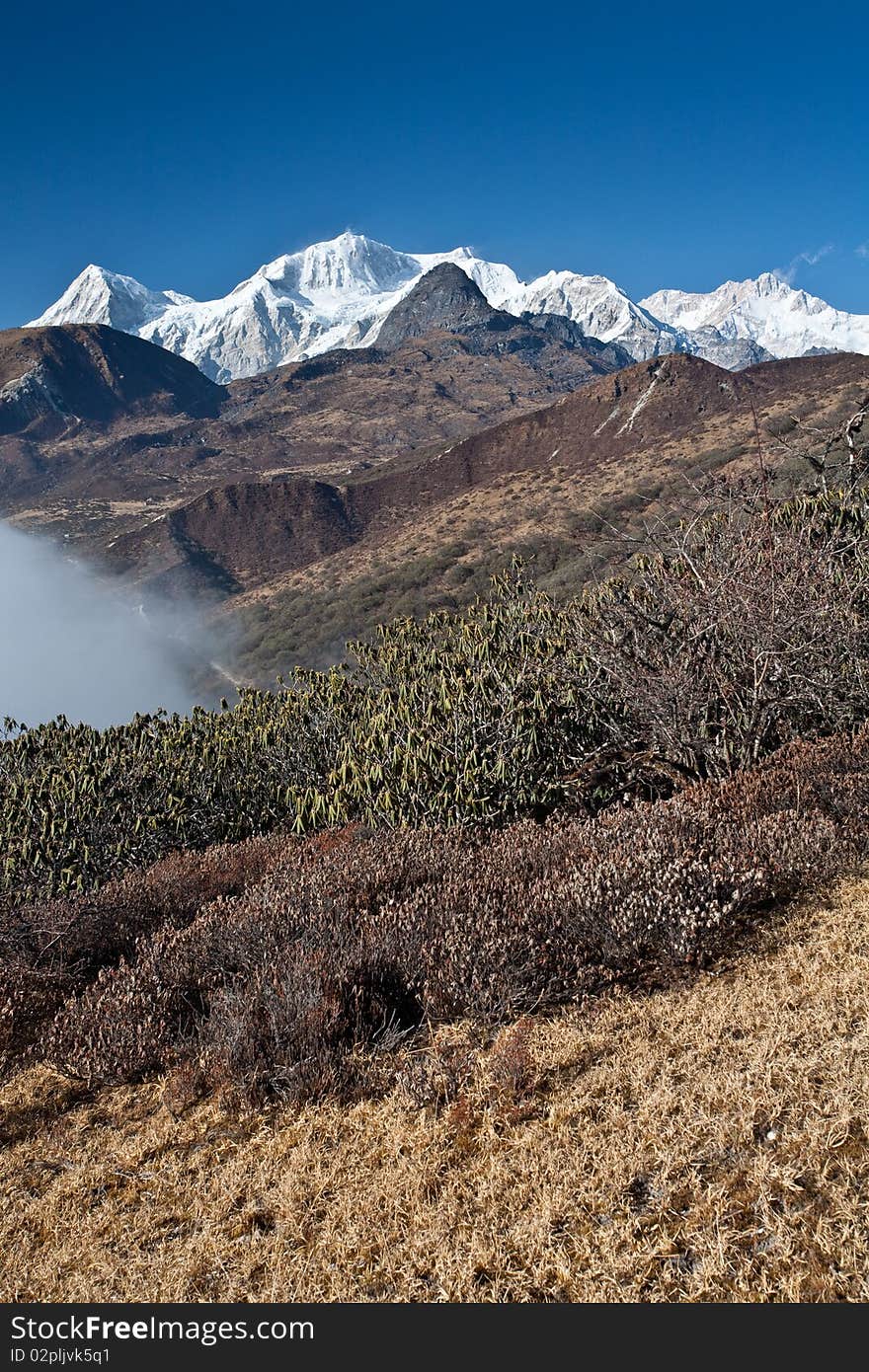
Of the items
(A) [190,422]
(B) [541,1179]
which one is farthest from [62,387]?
(B) [541,1179]

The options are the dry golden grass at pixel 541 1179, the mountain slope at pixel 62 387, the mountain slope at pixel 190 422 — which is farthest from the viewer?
the mountain slope at pixel 62 387

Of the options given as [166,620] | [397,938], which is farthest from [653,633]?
[166,620]

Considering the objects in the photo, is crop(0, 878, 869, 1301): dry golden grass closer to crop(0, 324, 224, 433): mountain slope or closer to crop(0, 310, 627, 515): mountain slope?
crop(0, 310, 627, 515): mountain slope

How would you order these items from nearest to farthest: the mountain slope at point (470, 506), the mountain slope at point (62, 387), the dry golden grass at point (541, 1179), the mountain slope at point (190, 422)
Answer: the dry golden grass at point (541, 1179)
the mountain slope at point (470, 506)
the mountain slope at point (190, 422)
the mountain slope at point (62, 387)

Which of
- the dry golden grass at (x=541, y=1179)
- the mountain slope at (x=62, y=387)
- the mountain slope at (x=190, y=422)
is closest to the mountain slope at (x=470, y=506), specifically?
the dry golden grass at (x=541, y=1179)

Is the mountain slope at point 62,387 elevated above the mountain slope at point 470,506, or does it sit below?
above

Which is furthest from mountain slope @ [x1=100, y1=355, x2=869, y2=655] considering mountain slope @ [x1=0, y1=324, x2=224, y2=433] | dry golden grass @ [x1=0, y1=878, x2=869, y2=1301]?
mountain slope @ [x1=0, y1=324, x2=224, y2=433]

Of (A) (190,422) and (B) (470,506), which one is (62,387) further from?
(B) (470,506)

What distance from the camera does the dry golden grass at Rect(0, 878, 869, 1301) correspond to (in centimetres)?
224

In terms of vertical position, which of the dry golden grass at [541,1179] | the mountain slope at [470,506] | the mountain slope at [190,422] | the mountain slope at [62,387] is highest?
the mountain slope at [62,387]

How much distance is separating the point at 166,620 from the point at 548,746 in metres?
51.6

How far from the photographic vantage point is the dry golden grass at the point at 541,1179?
2.24 metres

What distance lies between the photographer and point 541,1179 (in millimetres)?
2625

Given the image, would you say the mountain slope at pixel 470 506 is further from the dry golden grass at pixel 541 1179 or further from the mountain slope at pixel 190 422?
the mountain slope at pixel 190 422
